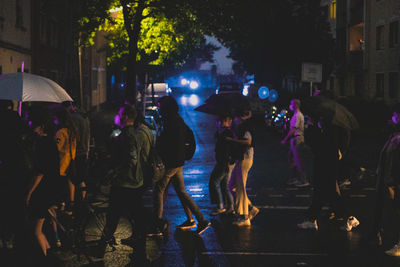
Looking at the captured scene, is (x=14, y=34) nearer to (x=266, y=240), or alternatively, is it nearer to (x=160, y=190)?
(x=160, y=190)

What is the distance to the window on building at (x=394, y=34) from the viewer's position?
36.8 metres

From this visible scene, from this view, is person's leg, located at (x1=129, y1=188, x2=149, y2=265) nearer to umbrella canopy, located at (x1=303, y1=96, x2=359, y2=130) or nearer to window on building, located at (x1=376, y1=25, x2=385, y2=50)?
umbrella canopy, located at (x1=303, y1=96, x2=359, y2=130)

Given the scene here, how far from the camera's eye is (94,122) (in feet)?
124

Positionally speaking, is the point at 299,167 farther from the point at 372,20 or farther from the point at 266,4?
the point at 372,20

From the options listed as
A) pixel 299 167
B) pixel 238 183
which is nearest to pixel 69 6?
pixel 299 167

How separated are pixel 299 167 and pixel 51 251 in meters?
6.97

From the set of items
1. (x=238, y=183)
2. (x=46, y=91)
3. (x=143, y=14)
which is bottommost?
(x=238, y=183)

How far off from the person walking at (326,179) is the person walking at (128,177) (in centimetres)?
258

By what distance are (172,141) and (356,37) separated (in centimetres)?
3997

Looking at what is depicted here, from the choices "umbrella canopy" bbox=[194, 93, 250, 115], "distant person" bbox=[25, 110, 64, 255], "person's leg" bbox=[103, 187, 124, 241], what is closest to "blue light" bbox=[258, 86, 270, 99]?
"umbrella canopy" bbox=[194, 93, 250, 115]

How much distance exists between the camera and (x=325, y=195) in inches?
363

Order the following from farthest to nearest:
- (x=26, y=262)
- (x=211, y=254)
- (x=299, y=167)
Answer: (x=299, y=167)
(x=211, y=254)
(x=26, y=262)

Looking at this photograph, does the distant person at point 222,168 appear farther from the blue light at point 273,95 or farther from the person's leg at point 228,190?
the blue light at point 273,95

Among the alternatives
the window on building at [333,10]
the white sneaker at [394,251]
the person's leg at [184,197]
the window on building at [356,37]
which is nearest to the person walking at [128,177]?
the person's leg at [184,197]
